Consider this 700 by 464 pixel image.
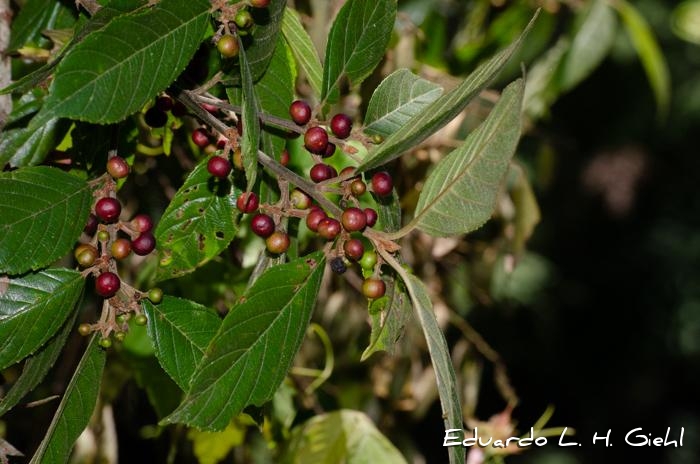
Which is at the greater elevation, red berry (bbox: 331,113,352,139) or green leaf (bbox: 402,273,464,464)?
red berry (bbox: 331,113,352,139)

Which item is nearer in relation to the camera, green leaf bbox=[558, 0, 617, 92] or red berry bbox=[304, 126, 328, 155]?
red berry bbox=[304, 126, 328, 155]

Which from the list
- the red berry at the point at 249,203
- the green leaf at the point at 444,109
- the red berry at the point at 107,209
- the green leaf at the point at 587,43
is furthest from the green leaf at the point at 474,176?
the green leaf at the point at 587,43

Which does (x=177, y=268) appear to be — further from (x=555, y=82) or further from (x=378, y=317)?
(x=555, y=82)

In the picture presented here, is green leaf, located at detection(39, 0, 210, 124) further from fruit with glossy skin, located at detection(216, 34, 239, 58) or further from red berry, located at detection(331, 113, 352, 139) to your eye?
red berry, located at detection(331, 113, 352, 139)

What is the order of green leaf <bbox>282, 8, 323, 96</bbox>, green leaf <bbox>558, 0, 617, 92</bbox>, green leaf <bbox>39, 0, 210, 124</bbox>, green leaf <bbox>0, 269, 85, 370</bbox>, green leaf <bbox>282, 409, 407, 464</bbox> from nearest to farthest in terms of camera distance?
green leaf <bbox>39, 0, 210, 124</bbox> → green leaf <bbox>0, 269, 85, 370</bbox> → green leaf <bbox>282, 8, 323, 96</bbox> → green leaf <bbox>282, 409, 407, 464</bbox> → green leaf <bbox>558, 0, 617, 92</bbox>

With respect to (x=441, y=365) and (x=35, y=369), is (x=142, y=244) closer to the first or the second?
(x=35, y=369)

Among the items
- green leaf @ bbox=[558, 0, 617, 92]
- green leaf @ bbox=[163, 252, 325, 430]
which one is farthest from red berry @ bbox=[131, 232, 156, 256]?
green leaf @ bbox=[558, 0, 617, 92]
